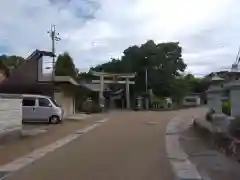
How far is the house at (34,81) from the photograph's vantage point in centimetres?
3362

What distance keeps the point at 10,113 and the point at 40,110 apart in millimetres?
12296

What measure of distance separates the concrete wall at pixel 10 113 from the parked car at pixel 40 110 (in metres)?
10.7

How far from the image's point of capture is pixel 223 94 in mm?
25594

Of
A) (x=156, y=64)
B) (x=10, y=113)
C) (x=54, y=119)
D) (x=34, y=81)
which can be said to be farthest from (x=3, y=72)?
(x=156, y=64)

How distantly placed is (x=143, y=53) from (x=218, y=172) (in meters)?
68.4

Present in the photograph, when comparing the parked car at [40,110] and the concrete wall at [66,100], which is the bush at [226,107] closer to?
the parked car at [40,110]

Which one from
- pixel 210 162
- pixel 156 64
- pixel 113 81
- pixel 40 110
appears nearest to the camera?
pixel 210 162

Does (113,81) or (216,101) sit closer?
(216,101)

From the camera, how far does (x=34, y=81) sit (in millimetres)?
35625

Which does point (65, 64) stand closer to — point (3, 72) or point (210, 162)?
point (3, 72)

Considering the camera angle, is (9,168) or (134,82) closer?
(9,168)

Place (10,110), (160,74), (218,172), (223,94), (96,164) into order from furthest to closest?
1. (160,74)
2. (223,94)
3. (10,110)
4. (96,164)
5. (218,172)

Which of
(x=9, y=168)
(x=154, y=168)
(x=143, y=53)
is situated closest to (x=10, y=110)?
(x=9, y=168)

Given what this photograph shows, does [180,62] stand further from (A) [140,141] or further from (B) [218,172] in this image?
(B) [218,172]
